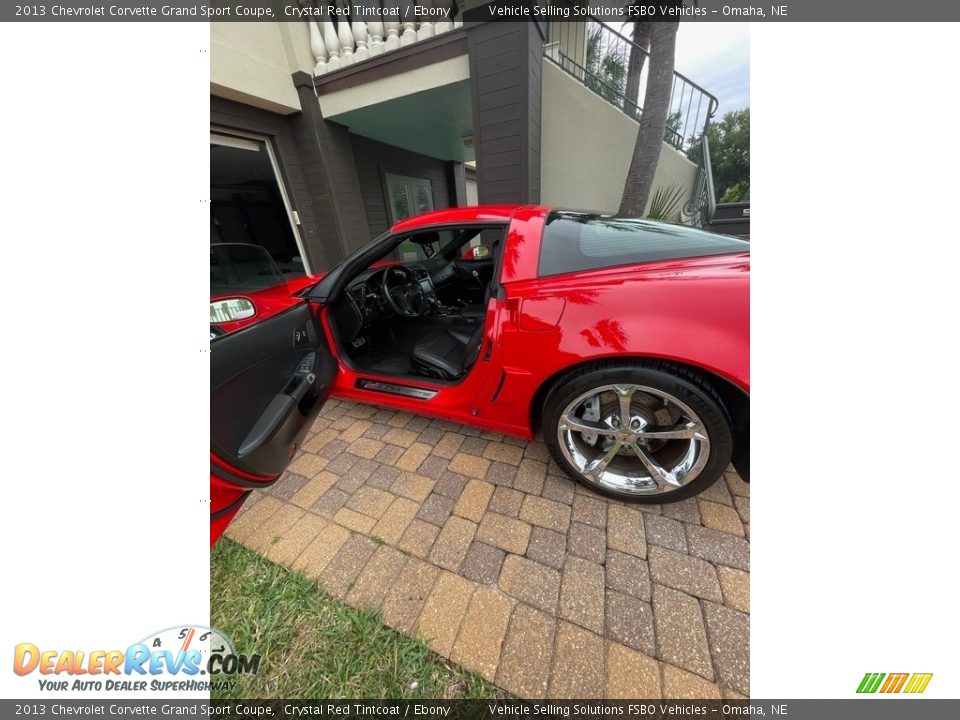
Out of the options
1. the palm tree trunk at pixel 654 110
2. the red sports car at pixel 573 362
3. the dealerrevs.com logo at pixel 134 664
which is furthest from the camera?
the palm tree trunk at pixel 654 110

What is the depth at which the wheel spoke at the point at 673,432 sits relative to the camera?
1.34 m

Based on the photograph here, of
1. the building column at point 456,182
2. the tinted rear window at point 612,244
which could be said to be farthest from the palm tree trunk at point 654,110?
the building column at point 456,182

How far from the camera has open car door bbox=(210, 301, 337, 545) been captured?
1230 mm

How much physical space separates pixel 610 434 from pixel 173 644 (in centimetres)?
168

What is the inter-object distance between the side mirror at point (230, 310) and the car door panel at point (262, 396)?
20 centimetres

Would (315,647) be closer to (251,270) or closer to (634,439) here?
Result: (634,439)

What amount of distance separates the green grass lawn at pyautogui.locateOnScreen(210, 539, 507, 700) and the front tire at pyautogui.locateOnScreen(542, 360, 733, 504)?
944mm

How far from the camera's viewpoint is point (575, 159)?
4645 millimetres

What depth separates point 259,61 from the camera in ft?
13.8

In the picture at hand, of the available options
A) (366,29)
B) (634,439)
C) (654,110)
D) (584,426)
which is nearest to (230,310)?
(584,426)

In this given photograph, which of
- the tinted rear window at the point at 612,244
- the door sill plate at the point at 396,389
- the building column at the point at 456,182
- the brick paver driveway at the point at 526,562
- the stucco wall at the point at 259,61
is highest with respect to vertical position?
the stucco wall at the point at 259,61
